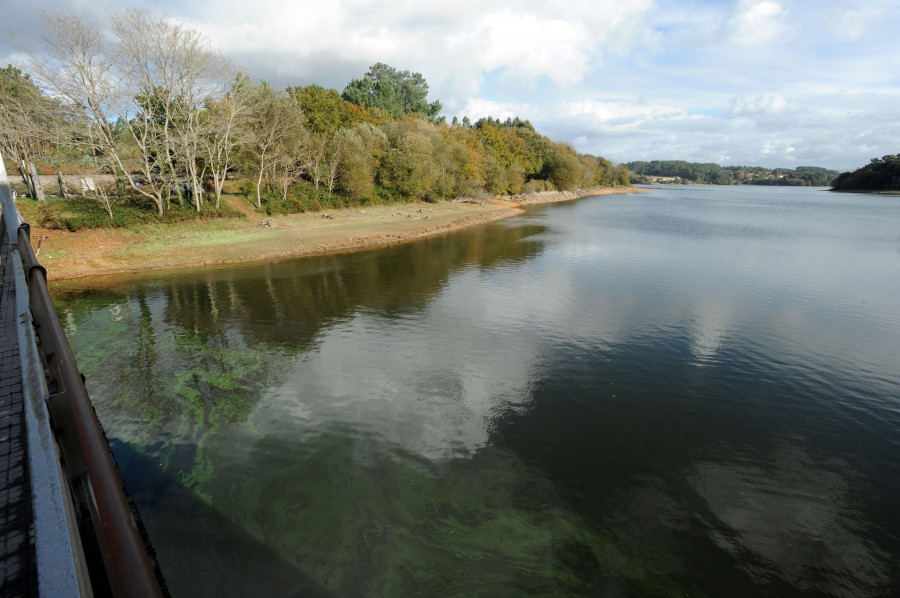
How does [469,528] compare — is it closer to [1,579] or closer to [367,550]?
[367,550]

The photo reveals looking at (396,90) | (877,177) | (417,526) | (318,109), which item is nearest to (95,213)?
(318,109)

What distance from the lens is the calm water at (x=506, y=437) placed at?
27.9 ft

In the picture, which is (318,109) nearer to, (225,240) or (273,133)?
(273,133)

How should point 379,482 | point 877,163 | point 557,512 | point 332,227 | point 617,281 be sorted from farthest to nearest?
1. point 877,163
2. point 332,227
3. point 617,281
4. point 379,482
5. point 557,512

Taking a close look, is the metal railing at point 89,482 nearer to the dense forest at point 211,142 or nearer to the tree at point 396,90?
the dense forest at point 211,142

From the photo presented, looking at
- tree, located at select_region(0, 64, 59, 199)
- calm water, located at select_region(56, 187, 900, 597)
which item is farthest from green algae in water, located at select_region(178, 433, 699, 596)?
tree, located at select_region(0, 64, 59, 199)

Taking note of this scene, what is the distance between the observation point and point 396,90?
420 ft

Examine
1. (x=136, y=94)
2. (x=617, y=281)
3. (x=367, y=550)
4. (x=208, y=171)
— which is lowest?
(x=367, y=550)

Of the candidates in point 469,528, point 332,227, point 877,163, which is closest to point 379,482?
point 469,528

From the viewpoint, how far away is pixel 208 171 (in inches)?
2058

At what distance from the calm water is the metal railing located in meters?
4.12

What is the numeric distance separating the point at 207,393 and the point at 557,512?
11.9 m

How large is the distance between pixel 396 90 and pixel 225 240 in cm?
10673

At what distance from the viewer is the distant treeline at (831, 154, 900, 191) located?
137 m
